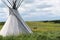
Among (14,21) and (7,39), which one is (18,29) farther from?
(7,39)

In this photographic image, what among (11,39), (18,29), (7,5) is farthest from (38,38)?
(7,5)

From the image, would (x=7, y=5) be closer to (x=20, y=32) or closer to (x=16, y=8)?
(x=16, y=8)

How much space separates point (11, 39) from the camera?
13953 millimetres

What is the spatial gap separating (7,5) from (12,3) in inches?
18.1

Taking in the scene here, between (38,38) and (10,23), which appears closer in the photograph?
(38,38)

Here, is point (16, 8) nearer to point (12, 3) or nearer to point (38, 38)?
point (12, 3)

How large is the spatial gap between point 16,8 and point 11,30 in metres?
1.99

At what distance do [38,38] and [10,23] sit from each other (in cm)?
503

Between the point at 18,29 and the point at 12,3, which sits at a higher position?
the point at 12,3

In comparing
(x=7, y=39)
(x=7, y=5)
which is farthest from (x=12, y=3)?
(x=7, y=39)

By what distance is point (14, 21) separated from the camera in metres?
18.6

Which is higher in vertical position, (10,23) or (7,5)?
(7,5)

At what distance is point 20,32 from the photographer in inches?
Answer: 730

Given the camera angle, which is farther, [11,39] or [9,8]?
[9,8]
